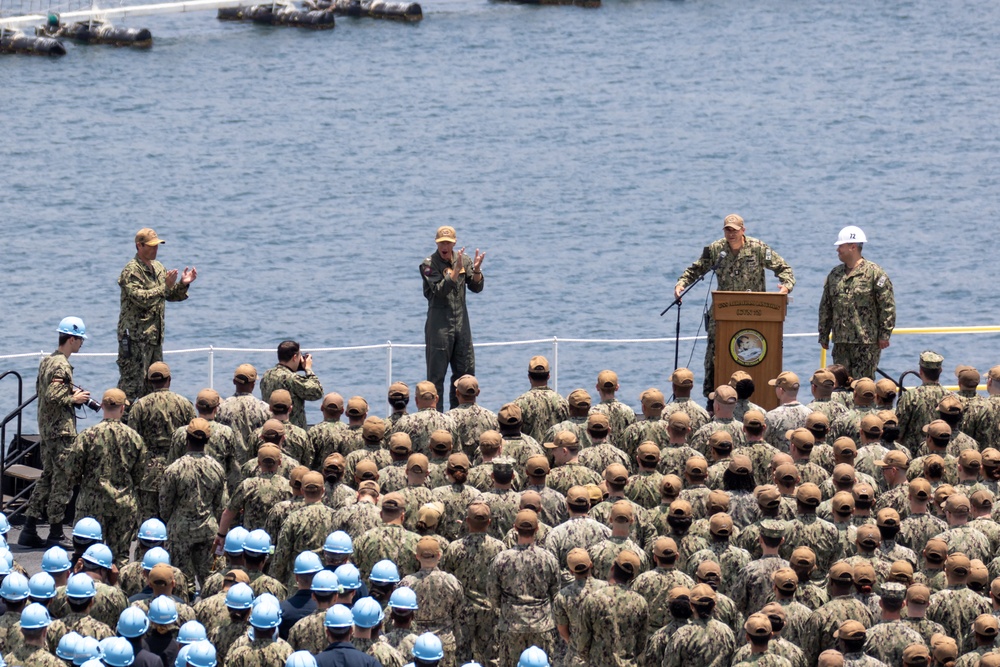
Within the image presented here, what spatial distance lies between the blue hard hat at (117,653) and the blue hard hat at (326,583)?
147 centimetres

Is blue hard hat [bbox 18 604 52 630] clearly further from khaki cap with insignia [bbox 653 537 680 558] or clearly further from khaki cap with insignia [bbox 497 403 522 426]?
khaki cap with insignia [bbox 497 403 522 426]

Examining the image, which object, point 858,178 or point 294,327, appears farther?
point 858,178

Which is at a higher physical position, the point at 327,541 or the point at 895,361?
the point at 327,541

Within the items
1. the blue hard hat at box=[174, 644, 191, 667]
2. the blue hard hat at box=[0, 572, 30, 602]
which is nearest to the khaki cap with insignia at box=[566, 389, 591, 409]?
the blue hard hat at box=[174, 644, 191, 667]

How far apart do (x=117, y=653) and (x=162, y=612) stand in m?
0.80

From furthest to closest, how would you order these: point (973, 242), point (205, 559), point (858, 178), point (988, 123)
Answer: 1. point (988, 123)
2. point (858, 178)
3. point (973, 242)
4. point (205, 559)

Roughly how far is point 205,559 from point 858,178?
5920 centimetres

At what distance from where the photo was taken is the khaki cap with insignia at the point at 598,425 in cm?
1703

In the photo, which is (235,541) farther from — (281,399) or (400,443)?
(281,399)

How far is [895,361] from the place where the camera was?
182ft

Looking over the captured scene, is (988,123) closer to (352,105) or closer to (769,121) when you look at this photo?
(769,121)

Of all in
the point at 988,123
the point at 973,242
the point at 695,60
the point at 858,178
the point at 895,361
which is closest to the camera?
the point at 895,361

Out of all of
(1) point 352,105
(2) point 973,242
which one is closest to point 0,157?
(1) point 352,105

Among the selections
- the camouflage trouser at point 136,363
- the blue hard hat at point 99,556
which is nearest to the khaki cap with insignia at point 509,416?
the blue hard hat at point 99,556
